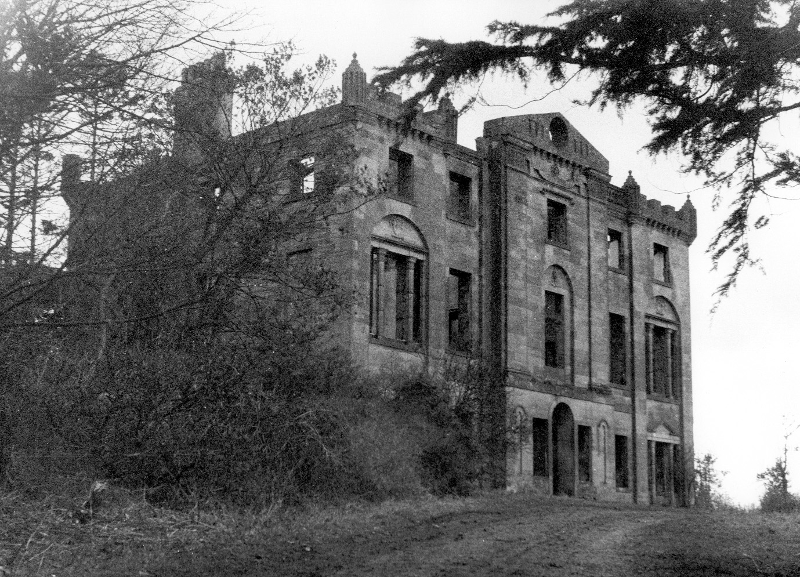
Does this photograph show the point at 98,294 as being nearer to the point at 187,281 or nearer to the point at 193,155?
the point at 187,281

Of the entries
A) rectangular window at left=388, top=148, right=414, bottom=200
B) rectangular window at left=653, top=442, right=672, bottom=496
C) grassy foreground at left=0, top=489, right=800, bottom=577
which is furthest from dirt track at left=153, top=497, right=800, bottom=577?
rectangular window at left=653, top=442, right=672, bottom=496

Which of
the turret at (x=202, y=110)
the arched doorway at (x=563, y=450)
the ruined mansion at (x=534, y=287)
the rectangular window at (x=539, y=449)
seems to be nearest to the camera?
the turret at (x=202, y=110)

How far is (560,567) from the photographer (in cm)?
1205

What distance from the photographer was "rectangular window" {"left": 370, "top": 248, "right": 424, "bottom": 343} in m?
28.2

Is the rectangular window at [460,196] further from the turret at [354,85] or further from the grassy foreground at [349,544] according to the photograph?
the grassy foreground at [349,544]

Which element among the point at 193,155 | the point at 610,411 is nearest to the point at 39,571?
the point at 193,155

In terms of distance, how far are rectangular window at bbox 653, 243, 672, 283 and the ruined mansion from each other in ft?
0.23

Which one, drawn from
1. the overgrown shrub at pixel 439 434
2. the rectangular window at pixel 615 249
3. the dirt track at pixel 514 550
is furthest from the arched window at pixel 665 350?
the dirt track at pixel 514 550

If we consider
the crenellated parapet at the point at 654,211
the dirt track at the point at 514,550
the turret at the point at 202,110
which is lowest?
the dirt track at the point at 514,550

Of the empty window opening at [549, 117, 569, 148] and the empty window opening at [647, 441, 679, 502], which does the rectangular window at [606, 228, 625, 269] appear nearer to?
the empty window opening at [549, 117, 569, 148]

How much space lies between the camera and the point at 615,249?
124 feet

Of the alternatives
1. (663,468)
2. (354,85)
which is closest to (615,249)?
(663,468)

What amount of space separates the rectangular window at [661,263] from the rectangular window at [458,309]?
11.0 m

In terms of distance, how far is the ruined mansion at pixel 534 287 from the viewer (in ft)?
93.4
